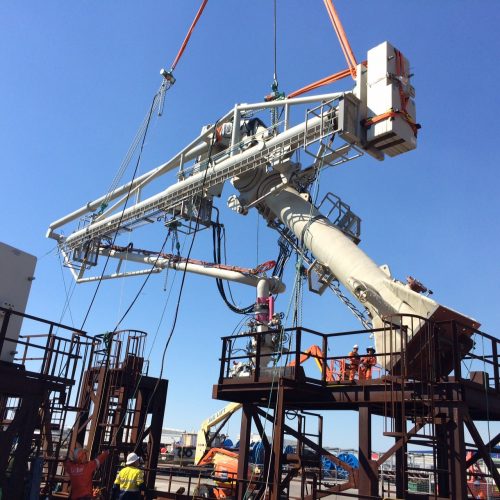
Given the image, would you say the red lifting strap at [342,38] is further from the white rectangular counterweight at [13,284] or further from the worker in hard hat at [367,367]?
the white rectangular counterweight at [13,284]

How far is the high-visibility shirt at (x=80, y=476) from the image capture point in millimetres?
11148

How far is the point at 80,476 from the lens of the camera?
36.8ft

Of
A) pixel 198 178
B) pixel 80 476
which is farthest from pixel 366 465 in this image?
pixel 198 178

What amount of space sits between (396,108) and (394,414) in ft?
26.6

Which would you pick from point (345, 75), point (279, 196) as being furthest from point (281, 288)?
point (345, 75)

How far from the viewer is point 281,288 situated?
22.8 meters

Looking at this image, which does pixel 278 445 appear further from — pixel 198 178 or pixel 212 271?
pixel 212 271

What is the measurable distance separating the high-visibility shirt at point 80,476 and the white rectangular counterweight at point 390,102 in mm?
10830

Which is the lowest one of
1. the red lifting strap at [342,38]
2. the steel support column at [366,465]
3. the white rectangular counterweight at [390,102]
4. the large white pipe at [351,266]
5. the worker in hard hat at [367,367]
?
the steel support column at [366,465]

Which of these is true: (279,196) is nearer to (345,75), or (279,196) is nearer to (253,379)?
(345,75)

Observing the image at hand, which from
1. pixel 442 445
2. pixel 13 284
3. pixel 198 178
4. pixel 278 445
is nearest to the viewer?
pixel 442 445

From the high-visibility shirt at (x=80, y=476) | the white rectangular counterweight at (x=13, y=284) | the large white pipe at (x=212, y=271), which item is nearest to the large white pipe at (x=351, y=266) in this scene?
the large white pipe at (x=212, y=271)

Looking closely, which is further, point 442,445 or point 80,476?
point 80,476

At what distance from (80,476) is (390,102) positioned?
11880mm
